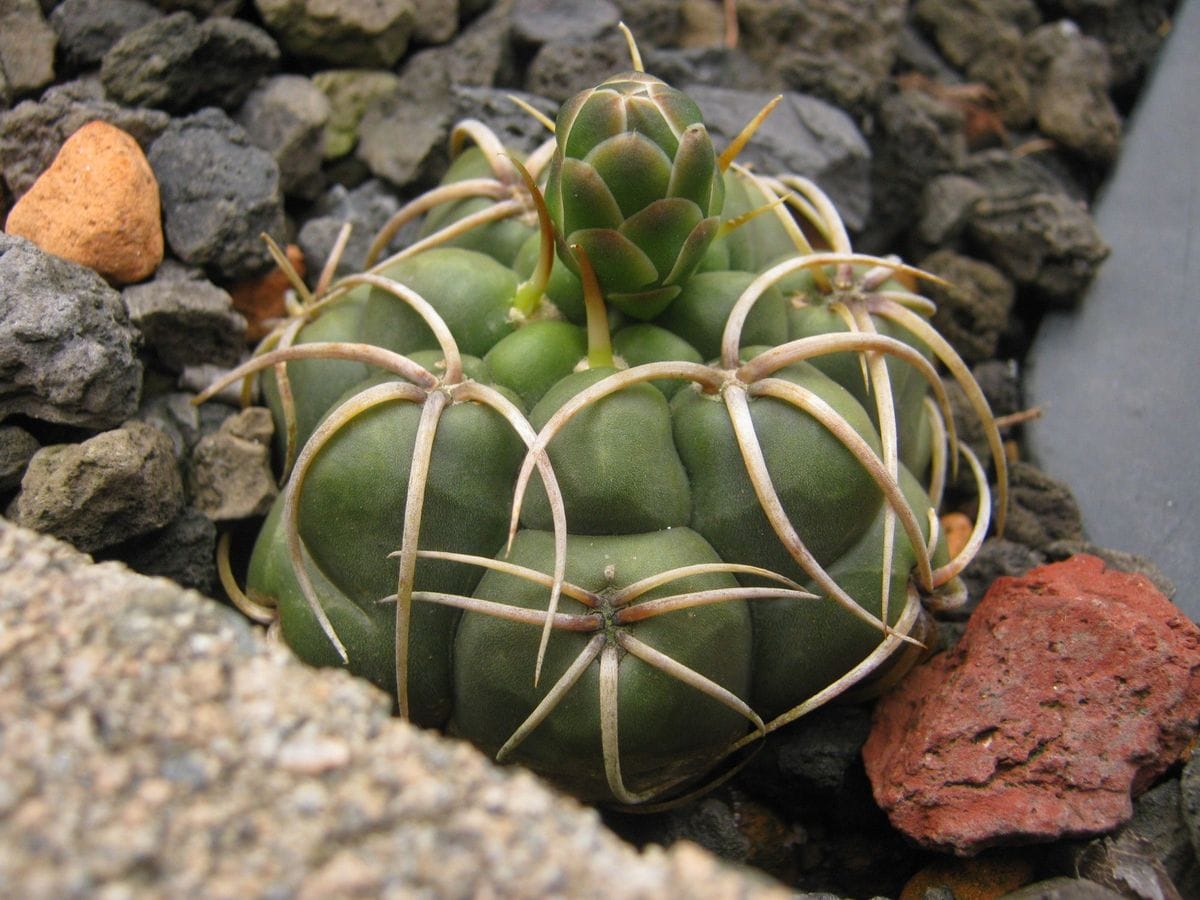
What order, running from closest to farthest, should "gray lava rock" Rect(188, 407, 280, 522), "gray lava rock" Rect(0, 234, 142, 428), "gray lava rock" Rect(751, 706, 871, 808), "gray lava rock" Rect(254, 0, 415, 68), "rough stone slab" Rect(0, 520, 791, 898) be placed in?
"rough stone slab" Rect(0, 520, 791, 898)
"gray lava rock" Rect(0, 234, 142, 428)
"gray lava rock" Rect(751, 706, 871, 808)
"gray lava rock" Rect(188, 407, 280, 522)
"gray lava rock" Rect(254, 0, 415, 68)

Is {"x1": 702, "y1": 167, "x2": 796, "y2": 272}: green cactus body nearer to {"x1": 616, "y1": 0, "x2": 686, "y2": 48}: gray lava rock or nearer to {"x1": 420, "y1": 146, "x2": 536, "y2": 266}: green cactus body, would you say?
{"x1": 420, "y1": 146, "x2": 536, "y2": 266}: green cactus body

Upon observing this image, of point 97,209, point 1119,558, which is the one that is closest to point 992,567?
point 1119,558

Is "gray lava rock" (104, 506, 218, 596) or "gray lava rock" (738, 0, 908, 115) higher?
"gray lava rock" (738, 0, 908, 115)

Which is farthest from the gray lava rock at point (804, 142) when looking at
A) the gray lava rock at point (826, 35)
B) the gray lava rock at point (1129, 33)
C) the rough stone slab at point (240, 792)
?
the rough stone slab at point (240, 792)

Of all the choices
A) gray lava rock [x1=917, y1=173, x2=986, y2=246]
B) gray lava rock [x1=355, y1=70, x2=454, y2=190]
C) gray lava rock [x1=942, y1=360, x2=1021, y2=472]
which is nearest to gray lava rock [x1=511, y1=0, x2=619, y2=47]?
gray lava rock [x1=355, y1=70, x2=454, y2=190]

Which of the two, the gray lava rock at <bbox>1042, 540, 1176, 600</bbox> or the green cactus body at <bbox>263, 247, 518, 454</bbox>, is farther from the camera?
the gray lava rock at <bbox>1042, 540, 1176, 600</bbox>

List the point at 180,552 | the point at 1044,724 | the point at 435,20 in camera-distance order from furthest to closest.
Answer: the point at 435,20
the point at 180,552
the point at 1044,724

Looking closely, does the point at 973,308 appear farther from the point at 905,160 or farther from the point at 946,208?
the point at 905,160

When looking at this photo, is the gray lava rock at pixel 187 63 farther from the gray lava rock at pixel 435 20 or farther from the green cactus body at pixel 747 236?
the green cactus body at pixel 747 236
